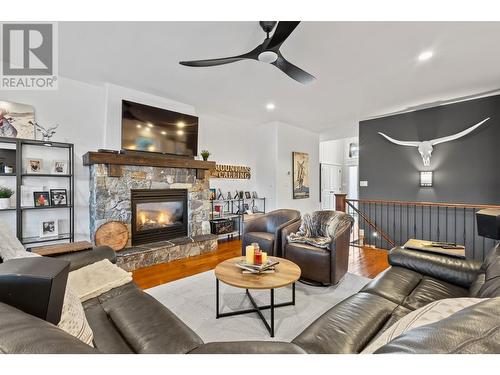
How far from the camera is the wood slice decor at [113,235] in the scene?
310 cm

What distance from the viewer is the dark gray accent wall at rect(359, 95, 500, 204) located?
3.74 metres

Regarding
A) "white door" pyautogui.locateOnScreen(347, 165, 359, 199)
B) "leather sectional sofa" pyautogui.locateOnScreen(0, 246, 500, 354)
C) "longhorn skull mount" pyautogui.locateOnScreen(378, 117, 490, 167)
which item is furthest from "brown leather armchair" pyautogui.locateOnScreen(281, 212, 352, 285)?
"white door" pyautogui.locateOnScreen(347, 165, 359, 199)

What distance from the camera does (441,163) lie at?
13.7 ft

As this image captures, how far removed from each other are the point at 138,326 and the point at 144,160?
8.98 feet

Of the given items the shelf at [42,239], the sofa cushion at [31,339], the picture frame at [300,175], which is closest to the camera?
the sofa cushion at [31,339]

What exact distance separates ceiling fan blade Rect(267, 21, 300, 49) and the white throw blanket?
6.96 feet

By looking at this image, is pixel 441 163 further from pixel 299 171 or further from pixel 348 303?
pixel 348 303

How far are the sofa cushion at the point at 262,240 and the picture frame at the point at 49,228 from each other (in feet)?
8.28

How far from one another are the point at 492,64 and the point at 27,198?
5.93 m

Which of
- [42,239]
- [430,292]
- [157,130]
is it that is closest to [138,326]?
[430,292]

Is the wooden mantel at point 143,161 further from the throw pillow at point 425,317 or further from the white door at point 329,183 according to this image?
the white door at point 329,183

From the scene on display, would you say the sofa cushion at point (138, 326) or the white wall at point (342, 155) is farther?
the white wall at point (342, 155)

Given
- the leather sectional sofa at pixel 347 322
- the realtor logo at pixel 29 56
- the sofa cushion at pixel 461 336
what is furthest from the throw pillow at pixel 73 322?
the realtor logo at pixel 29 56

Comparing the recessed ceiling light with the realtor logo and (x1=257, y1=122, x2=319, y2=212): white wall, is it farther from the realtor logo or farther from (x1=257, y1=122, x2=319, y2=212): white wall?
the realtor logo
